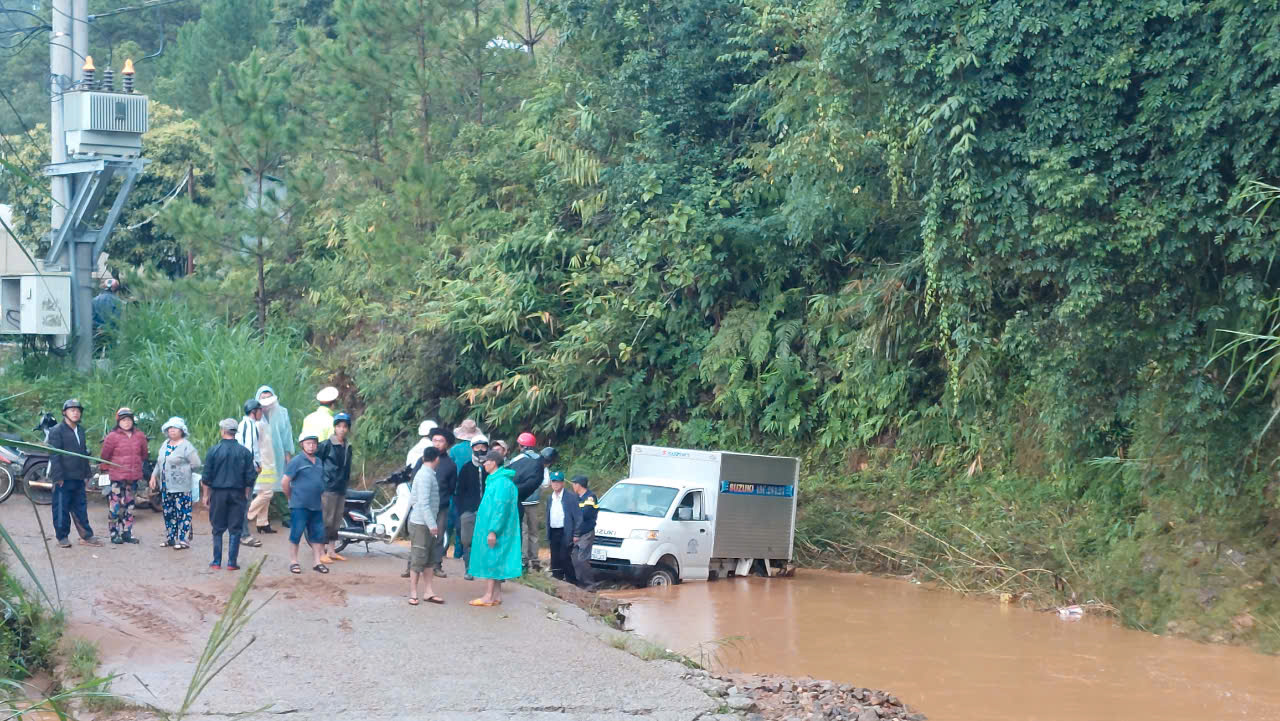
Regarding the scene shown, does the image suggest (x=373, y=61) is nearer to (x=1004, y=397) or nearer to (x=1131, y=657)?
(x=1004, y=397)

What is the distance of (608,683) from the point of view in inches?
328

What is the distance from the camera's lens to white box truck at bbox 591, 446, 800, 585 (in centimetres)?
1592

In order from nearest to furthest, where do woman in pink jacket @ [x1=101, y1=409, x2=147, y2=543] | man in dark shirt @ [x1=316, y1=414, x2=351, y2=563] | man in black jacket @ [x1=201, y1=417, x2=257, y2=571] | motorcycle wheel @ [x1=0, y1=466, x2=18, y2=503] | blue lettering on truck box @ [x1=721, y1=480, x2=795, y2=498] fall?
man in black jacket @ [x1=201, y1=417, x2=257, y2=571], man in dark shirt @ [x1=316, y1=414, x2=351, y2=563], woman in pink jacket @ [x1=101, y1=409, x2=147, y2=543], motorcycle wheel @ [x1=0, y1=466, x2=18, y2=503], blue lettering on truck box @ [x1=721, y1=480, x2=795, y2=498]

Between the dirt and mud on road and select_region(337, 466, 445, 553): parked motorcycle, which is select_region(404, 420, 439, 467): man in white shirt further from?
the dirt and mud on road

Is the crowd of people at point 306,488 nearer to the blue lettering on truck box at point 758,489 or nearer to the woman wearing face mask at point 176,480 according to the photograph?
the woman wearing face mask at point 176,480

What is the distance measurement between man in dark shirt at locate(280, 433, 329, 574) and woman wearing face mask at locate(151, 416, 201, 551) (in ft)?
A: 4.42

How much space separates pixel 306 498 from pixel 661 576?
5924 mm

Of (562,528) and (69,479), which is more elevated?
(69,479)

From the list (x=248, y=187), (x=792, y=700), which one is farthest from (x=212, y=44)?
(x=792, y=700)

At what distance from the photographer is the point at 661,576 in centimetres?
1611

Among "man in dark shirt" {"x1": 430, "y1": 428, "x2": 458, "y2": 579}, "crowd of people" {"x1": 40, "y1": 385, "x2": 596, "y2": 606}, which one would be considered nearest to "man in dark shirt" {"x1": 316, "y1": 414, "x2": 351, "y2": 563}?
"crowd of people" {"x1": 40, "y1": 385, "x2": 596, "y2": 606}

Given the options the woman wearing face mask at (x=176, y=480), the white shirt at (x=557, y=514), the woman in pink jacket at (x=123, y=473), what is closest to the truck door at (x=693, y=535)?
the white shirt at (x=557, y=514)

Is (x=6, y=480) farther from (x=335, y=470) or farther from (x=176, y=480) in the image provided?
(x=335, y=470)

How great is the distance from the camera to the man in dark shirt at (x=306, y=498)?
11711 millimetres
